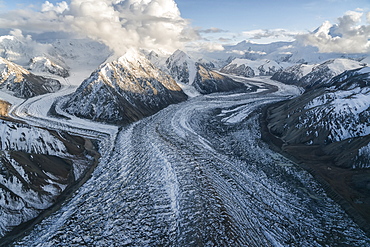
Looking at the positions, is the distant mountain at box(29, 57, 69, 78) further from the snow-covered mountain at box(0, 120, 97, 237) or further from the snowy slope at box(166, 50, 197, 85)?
the snow-covered mountain at box(0, 120, 97, 237)

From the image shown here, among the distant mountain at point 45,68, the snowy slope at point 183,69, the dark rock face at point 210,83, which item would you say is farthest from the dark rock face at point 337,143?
the distant mountain at point 45,68

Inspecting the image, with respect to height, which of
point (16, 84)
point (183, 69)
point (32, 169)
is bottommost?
point (32, 169)

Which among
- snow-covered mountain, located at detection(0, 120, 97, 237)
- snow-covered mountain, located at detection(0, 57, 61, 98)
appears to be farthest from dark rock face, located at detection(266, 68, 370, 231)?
snow-covered mountain, located at detection(0, 57, 61, 98)

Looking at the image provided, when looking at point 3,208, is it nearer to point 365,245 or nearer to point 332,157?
point 365,245

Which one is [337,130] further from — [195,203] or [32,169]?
[32,169]

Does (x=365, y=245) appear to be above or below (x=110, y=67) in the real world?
below

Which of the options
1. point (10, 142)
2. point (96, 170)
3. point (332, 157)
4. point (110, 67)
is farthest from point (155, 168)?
point (110, 67)

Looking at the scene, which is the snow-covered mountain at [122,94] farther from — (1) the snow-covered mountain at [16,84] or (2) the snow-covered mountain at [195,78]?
(2) the snow-covered mountain at [195,78]

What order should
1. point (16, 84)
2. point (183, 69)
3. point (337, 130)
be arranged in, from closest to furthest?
point (337, 130) → point (16, 84) → point (183, 69)

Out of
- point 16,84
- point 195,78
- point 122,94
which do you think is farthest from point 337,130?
point 16,84
